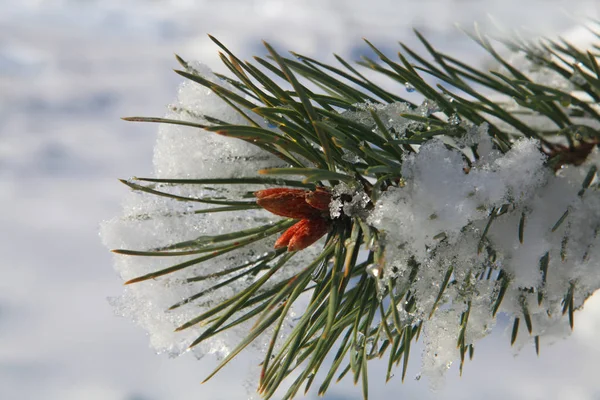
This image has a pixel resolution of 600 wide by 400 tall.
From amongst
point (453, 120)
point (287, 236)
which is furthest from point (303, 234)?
point (453, 120)

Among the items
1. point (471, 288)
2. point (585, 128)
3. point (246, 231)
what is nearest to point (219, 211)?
point (246, 231)

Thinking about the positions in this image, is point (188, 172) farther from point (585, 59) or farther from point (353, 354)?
point (585, 59)

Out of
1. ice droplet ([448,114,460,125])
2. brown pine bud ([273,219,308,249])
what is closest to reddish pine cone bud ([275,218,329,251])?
brown pine bud ([273,219,308,249])

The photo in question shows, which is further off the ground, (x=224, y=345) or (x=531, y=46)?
(x=531, y=46)

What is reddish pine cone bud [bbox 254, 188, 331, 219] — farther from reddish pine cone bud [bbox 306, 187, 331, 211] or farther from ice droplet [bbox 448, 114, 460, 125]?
ice droplet [bbox 448, 114, 460, 125]

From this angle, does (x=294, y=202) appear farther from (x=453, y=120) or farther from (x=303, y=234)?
(x=453, y=120)

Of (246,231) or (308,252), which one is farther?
(308,252)

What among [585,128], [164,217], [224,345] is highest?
[585,128]

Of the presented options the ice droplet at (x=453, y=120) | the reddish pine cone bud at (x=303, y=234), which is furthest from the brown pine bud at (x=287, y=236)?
the ice droplet at (x=453, y=120)
